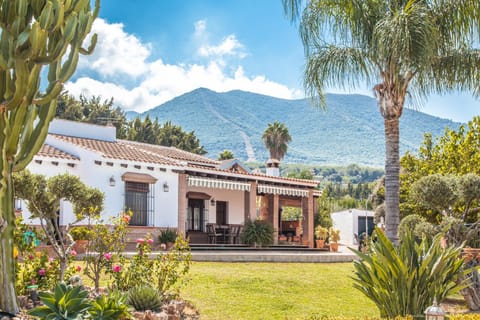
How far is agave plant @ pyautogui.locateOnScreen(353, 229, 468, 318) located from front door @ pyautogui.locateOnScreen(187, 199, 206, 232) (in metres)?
21.7

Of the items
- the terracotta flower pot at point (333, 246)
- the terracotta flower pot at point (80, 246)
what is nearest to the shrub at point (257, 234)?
the terracotta flower pot at point (333, 246)

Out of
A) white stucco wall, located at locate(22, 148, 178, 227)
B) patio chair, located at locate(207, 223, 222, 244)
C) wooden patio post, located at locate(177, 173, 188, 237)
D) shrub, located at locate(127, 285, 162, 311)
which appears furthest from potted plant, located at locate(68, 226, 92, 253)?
shrub, located at locate(127, 285, 162, 311)

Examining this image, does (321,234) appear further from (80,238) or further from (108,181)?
(80,238)

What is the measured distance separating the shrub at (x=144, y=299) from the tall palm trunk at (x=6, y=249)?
2829mm

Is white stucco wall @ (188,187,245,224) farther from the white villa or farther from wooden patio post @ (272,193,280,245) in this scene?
wooden patio post @ (272,193,280,245)

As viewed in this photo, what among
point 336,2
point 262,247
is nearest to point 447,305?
point 336,2

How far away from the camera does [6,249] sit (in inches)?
341

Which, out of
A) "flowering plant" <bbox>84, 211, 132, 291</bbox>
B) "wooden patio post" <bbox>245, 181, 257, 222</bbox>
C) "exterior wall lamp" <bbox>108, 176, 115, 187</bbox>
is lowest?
"flowering plant" <bbox>84, 211, 132, 291</bbox>

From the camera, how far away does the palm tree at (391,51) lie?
15.2 metres

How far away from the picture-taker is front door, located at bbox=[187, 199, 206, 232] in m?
31.9

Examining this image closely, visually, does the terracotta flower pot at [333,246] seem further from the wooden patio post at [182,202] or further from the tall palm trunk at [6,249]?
the tall palm trunk at [6,249]

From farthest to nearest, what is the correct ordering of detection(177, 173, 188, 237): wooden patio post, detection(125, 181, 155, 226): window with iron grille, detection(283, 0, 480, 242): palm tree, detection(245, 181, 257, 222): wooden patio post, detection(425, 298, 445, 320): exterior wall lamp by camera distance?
1. detection(245, 181, 257, 222): wooden patio post
2. detection(177, 173, 188, 237): wooden patio post
3. detection(125, 181, 155, 226): window with iron grille
4. detection(283, 0, 480, 242): palm tree
5. detection(425, 298, 445, 320): exterior wall lamp

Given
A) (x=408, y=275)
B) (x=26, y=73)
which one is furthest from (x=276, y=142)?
(x=26, y=73)

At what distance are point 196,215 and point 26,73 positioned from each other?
2432cm
